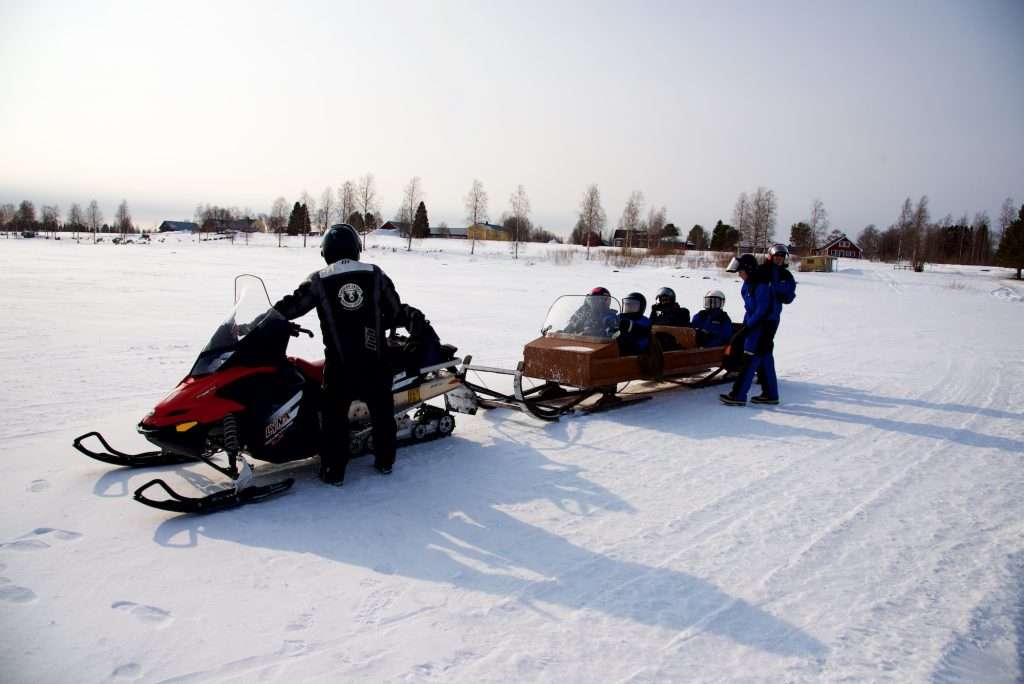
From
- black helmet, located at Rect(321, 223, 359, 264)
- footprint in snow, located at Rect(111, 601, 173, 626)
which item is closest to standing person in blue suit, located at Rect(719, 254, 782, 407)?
black helmet, located at Rect(321, 223, 359, 264)

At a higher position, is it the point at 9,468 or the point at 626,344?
the point at 626,344

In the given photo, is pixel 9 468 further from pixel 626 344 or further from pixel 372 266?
pixel 626 344

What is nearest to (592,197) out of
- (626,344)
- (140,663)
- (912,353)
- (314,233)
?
(314,233)

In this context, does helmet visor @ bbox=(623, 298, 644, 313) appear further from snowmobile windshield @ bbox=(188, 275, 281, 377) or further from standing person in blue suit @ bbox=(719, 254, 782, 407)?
snowmobile windshield @ bbox=(188, 275, 281, 377)

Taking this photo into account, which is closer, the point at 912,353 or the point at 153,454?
the point at 153,454

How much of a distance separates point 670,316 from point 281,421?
6138 millimetres

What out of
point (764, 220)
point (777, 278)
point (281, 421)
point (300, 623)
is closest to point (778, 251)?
point (777, 278)

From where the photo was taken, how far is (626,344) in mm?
7555

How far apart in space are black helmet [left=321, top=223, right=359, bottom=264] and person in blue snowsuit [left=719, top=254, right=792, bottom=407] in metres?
5.05

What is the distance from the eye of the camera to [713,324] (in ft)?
30.0

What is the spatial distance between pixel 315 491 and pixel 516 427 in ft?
7.84

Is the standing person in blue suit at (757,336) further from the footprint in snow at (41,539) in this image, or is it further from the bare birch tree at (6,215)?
the bare birch tree at (6,215)

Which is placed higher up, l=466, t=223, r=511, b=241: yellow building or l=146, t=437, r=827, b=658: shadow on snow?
l=466, t=223, r=511, b=241: yellow building

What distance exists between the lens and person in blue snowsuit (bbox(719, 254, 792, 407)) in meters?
8.10
